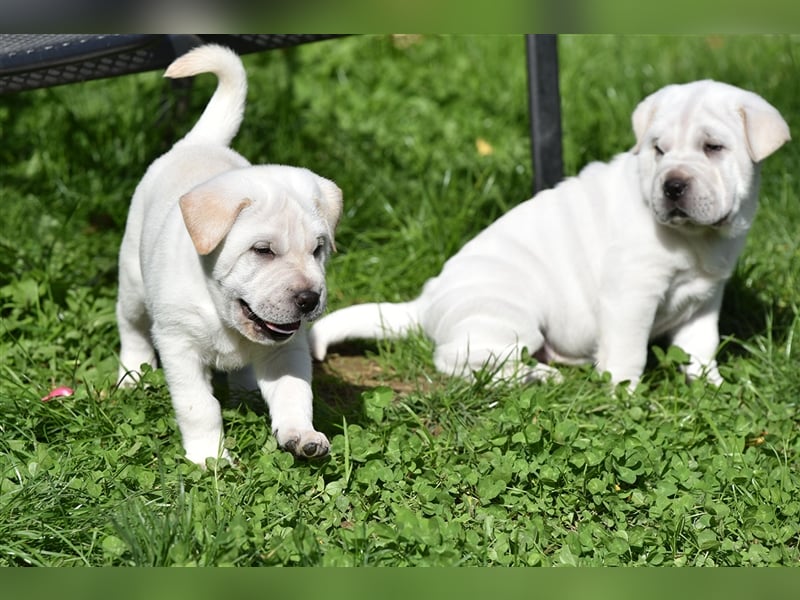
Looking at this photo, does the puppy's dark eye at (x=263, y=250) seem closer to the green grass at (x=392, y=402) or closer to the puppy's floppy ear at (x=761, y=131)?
the green grass at (x=392, y=402)

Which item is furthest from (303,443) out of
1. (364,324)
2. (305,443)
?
(364,324)

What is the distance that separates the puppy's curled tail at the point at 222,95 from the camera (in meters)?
4.25

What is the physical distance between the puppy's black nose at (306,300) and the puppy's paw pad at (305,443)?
0.43 meters

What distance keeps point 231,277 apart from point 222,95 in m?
1.19

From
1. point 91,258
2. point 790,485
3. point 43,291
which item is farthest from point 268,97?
point 790,485

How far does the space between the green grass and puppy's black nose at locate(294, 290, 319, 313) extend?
59 cm

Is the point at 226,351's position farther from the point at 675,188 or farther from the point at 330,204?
the point at 675,188

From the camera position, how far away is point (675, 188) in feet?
14.6

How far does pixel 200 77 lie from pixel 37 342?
2863 mm

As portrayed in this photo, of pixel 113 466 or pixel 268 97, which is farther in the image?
pixel 268 97

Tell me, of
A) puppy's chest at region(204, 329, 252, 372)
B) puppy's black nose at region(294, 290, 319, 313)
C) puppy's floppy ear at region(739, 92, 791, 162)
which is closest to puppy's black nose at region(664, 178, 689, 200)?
puppy's floppy ear at region(739, 92, 791, 162)

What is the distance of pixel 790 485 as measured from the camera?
3912 mm

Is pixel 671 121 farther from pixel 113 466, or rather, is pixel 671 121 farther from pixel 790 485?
pixel 113 466

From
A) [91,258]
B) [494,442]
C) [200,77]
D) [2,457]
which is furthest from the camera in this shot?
[200,77]
